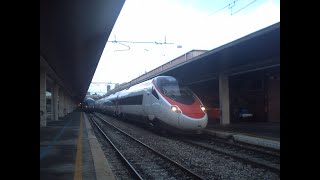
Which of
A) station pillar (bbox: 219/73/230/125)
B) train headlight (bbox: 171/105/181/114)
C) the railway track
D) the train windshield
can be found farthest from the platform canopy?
station pillar (bbox: 219/73/230/125)

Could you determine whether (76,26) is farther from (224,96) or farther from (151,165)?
(224,96)

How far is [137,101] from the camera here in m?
24.3

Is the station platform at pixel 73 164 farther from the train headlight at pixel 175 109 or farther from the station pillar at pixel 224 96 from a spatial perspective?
the station pillar at pixel 224 96

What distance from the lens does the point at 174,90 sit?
18719 millimetres

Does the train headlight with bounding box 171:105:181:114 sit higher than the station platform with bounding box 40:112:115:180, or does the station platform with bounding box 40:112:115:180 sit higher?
the train headlight with bounding box 171:105:181:114

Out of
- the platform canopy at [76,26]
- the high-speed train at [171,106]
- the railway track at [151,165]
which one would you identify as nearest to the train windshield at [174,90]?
the high-speed train at [171,106]

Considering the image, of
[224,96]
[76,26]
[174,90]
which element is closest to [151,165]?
[76,26]

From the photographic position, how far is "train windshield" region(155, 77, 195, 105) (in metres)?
18.0

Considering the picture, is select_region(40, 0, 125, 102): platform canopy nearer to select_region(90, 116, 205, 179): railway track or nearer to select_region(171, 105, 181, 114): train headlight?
select_region(171, 105, 181, 114): train headlight

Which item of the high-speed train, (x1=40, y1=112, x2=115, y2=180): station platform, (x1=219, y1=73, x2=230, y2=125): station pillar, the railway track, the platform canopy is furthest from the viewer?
(x1=219, y1=73, x2=230, y2=125): station pillar

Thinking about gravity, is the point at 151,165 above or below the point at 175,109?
below

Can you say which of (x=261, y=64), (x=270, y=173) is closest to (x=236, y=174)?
(x=270, y=173)

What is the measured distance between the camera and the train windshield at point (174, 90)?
18047 millimetres
